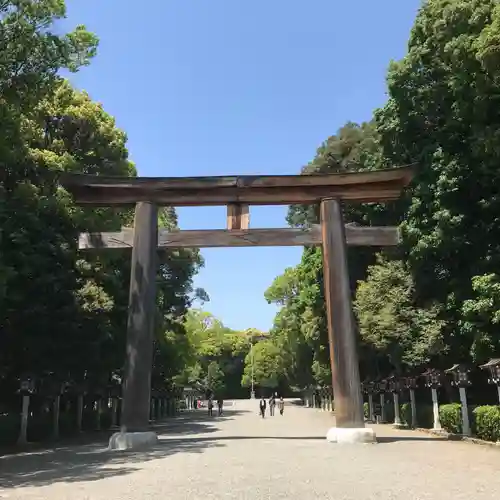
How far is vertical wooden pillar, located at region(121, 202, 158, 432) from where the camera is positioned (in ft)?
48.0

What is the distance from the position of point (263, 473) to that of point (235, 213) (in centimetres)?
879

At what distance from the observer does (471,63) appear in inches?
595

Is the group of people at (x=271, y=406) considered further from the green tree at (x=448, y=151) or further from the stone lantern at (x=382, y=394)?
the green tree at (x=448, y=151)

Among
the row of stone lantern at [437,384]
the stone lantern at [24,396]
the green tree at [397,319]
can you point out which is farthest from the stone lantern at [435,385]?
the stone lantern at [24,396]

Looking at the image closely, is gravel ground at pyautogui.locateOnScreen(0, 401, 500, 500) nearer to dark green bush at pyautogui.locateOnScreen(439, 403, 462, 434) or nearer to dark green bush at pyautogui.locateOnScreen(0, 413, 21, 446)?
dark green bush at pyautogui.locateOnScreen(439, 403, 462, 434)

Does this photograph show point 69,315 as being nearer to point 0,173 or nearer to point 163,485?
point 0,173

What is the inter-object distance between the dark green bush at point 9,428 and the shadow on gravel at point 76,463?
303 centimetres

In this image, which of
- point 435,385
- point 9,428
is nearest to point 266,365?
point 435,385

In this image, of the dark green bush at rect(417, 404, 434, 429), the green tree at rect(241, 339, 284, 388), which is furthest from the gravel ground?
the green tree at rect(241, 339, 284, 388)

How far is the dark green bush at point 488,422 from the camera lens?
1446 cm

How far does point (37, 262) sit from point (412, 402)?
1545 cm

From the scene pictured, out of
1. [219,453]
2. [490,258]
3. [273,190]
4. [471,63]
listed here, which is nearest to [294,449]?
[219,453]

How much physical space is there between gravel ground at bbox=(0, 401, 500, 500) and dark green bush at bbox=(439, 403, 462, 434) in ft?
9.63

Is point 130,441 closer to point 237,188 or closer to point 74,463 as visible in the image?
point 74,463
